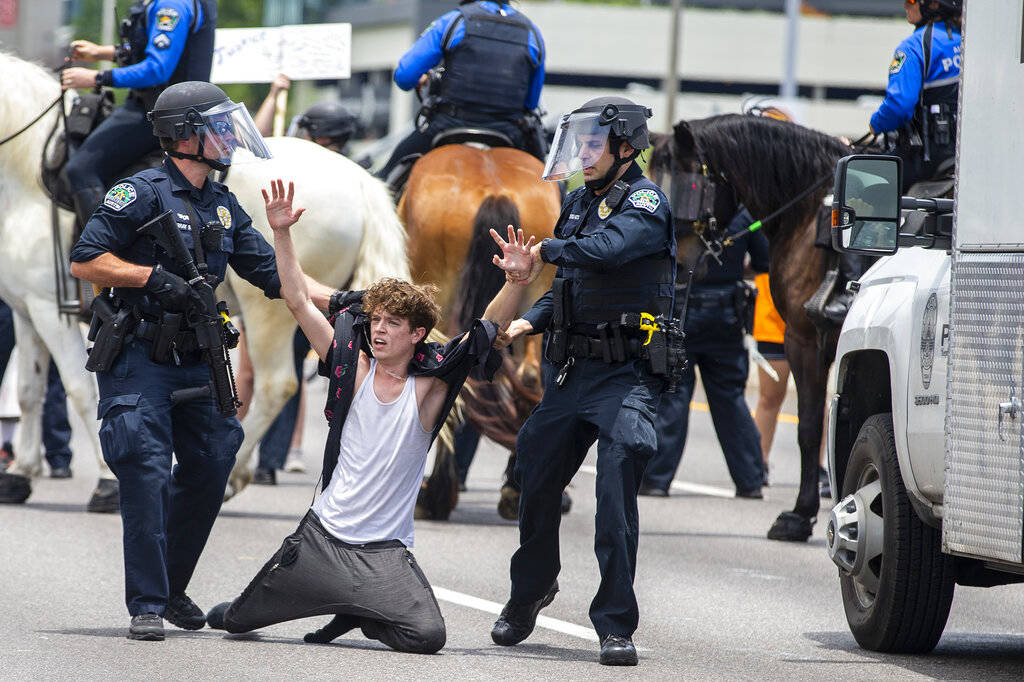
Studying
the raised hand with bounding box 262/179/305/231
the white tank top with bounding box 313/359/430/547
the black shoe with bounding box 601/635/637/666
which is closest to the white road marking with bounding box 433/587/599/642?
the black shoe with bounding box 601/635/637/666

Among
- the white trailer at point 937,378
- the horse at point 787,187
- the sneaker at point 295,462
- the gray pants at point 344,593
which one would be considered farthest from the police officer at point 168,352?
the sneaker at point 295,462

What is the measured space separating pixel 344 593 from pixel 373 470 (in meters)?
0.49

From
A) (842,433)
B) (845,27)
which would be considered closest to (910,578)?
(842,433)

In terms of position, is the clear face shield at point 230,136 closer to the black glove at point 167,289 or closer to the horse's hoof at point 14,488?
the black glove at point 167,289

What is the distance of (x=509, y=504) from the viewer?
1070cm

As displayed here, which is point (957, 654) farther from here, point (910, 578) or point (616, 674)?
point (616, 674)

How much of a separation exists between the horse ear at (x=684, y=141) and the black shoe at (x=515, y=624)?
4256 mm

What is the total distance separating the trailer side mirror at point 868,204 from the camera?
6492mm

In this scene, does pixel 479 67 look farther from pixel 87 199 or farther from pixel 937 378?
pixel 937 378

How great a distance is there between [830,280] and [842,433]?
8.38ft

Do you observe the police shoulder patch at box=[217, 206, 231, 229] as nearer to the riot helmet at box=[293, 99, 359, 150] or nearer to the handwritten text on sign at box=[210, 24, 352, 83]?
the handwritten text on sign at box=[210, 24, 352, 83]

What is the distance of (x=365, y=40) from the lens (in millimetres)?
73000

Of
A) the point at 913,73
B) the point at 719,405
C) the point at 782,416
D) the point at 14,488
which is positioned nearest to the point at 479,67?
the point at 913,73

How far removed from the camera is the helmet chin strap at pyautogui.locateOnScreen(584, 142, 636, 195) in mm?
6992
